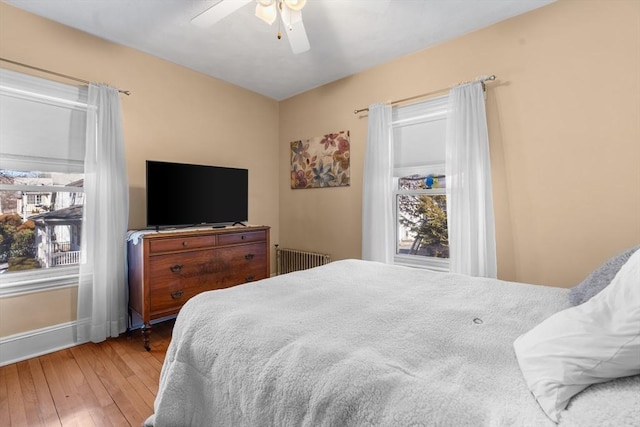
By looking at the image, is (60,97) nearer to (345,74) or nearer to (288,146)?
(288,146)

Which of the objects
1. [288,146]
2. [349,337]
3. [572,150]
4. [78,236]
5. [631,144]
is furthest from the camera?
[288,146]

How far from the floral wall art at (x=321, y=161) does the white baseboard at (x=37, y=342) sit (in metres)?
2.71

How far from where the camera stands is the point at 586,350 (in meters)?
0.71

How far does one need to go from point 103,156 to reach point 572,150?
3.75 metres

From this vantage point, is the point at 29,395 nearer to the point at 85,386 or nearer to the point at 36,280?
the point at 85,386

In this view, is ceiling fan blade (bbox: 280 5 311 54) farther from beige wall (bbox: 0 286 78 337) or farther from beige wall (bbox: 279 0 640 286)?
beige wall (bbox: 0 286 78 337)

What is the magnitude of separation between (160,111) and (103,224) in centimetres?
127

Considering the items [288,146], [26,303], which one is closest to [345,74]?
[288,146]

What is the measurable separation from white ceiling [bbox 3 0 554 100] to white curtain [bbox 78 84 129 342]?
0.57 meters

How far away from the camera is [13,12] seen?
2.29m

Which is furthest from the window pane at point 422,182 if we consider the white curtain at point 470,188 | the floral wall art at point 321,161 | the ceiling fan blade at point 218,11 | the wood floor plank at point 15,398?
the wood floor plank at point 15,398

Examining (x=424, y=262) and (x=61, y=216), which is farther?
(x=424, y=262)

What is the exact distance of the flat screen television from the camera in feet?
8.99

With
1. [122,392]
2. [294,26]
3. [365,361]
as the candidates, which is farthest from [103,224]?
[365,361]
